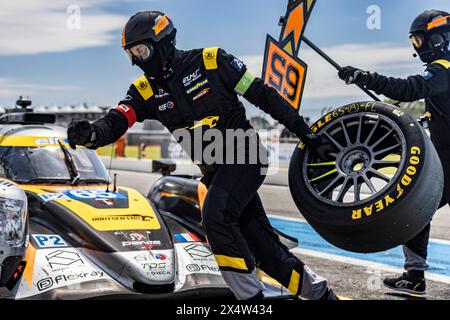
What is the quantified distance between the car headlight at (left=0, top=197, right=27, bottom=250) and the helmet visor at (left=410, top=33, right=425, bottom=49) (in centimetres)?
310

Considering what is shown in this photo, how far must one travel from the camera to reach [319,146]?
3.90 meters

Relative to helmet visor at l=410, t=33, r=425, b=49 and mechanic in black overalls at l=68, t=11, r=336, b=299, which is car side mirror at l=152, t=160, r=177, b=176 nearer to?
mechanic in black overalls at l=68, t=11, r=336, b=299

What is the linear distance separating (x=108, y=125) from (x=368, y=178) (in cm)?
174

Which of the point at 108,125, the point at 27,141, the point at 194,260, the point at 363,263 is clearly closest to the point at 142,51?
the point at 108,125

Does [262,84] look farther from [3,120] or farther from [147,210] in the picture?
[3,120]

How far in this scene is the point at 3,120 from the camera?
5.98m

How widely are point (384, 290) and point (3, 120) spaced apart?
3.83 meters

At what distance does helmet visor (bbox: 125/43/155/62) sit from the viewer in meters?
3.90

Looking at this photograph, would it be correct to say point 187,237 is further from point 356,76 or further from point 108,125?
point 356,76

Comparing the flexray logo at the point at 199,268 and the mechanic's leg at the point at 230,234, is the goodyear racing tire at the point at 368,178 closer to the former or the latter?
the mechanic's leg at the point at 230,234

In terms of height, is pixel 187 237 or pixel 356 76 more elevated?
pixel 356 76

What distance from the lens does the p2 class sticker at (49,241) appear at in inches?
161

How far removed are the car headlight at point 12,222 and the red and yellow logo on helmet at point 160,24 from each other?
136 cm
